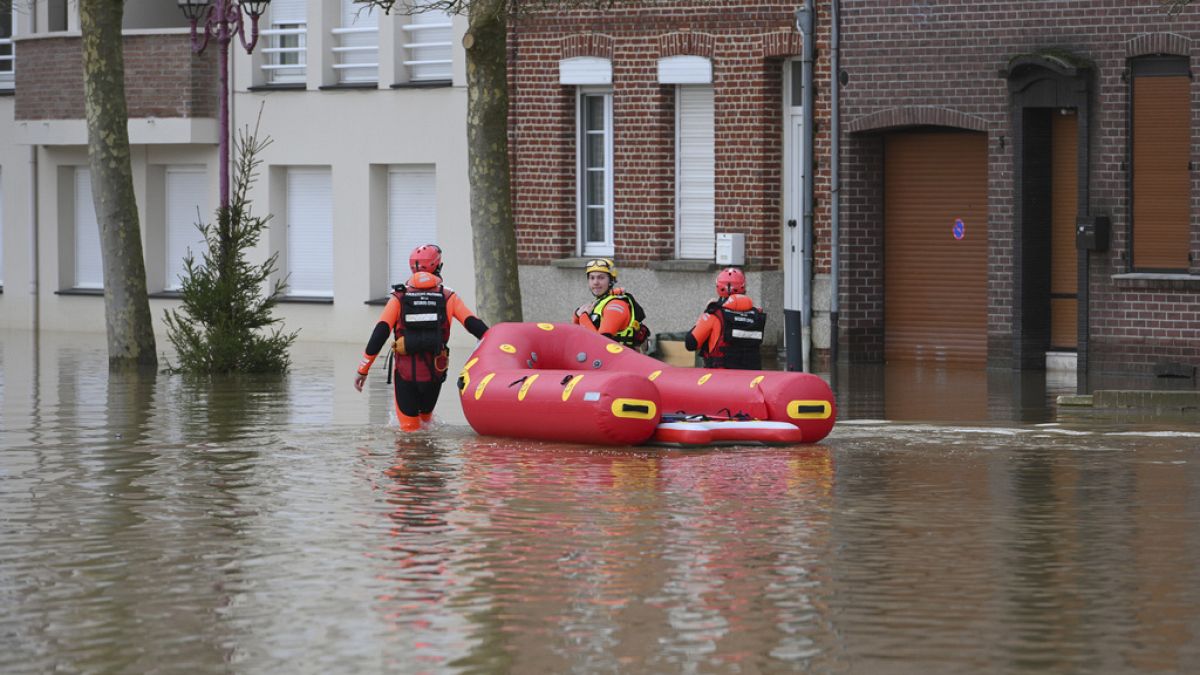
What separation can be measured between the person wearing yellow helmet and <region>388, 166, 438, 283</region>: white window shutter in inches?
512

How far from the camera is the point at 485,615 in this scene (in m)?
10.4

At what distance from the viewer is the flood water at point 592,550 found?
31.7 ft

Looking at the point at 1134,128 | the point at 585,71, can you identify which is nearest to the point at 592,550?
the point at 1134,128

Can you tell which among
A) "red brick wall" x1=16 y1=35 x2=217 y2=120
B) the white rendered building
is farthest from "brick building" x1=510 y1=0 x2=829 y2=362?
Answer: "red brick wall" x1=16 y1=35 x2=217 y2=120

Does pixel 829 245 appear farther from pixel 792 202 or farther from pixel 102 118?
pixel 102 118

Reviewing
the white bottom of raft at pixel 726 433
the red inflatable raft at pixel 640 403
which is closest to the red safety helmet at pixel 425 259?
the red inflatable raft at pixel 640 403

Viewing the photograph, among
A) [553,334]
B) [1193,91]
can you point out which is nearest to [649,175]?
[1193,91]

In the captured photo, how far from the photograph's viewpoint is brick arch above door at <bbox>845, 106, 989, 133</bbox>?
26.7 metres

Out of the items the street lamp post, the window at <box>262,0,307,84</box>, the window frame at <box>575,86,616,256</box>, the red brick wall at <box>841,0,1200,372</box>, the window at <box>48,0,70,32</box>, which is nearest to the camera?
the red brick wall at <box>841,0,1200,372</box>

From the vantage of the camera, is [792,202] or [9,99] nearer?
[792,202]

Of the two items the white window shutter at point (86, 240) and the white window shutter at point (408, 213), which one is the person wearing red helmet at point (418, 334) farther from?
the white window shutter at point (86, 240)

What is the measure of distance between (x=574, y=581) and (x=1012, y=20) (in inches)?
640

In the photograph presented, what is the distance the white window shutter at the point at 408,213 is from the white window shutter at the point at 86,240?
225 inches

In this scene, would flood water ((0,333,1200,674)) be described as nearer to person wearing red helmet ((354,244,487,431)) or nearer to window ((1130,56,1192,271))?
person wearing red helmet ((354,244,487,431))
